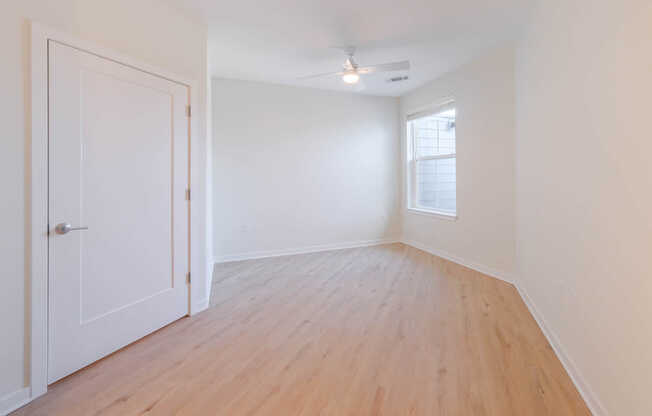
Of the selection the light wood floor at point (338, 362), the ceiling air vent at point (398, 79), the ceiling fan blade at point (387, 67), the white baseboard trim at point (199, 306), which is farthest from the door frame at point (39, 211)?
the ceiling air vent at point (398, 79)

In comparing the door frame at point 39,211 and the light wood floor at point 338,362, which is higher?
the door frame at point 39,211

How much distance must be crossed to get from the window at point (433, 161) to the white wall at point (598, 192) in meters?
2.00

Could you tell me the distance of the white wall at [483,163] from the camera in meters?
3.34

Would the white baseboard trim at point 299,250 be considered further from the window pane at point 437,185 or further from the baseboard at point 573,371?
the baseboard at point 573,371

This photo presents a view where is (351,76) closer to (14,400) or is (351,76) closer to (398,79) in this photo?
(398,79)

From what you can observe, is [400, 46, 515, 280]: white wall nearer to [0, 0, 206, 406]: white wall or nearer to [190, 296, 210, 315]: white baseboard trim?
[190, 296, 210, 315]: white baseboard trim

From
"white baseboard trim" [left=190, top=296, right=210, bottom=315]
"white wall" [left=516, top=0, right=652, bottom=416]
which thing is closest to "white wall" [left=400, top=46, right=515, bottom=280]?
"white wall" [left=516, top=0, right=652, bottom=416]

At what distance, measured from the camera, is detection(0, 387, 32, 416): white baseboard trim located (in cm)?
150

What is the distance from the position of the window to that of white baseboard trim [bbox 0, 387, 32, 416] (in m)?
4.50

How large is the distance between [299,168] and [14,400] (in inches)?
151

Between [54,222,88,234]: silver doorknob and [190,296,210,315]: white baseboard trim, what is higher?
[54,222,88,234]: silver doorknob

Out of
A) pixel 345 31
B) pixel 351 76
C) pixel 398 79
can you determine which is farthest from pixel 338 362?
pixel 398 79

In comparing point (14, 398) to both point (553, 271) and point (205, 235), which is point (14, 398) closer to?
point (205, 235)

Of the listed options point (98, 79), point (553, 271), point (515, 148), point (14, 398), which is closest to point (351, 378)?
point (553, 271)
